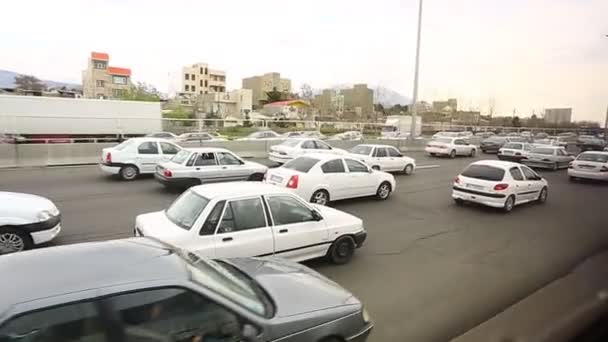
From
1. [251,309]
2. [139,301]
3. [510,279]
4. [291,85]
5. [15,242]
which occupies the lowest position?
[510,279]

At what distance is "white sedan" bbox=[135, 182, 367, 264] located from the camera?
5.23 meters

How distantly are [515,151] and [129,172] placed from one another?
76.0 feet

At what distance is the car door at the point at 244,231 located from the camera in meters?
5.28

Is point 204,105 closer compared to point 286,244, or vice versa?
point 286,244

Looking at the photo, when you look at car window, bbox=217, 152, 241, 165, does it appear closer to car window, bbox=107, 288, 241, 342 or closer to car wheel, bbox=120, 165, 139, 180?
car wheel, bbox=120, 165, 139, 180

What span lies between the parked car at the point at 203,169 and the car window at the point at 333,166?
3.03 m

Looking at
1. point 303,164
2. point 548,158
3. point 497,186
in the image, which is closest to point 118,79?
point 548,158

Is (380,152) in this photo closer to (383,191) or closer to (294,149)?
(294,149)

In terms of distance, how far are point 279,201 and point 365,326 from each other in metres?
2.78

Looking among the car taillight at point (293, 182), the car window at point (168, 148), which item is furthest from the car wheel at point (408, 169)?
the car window at point (168, 148)

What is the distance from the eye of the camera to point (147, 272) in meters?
2.57

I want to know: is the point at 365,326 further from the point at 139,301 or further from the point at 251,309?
the point at 139,301

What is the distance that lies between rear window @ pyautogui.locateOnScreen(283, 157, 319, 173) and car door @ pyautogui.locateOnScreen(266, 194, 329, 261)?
438cm

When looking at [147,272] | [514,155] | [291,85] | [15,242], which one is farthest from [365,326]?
[291,85]
